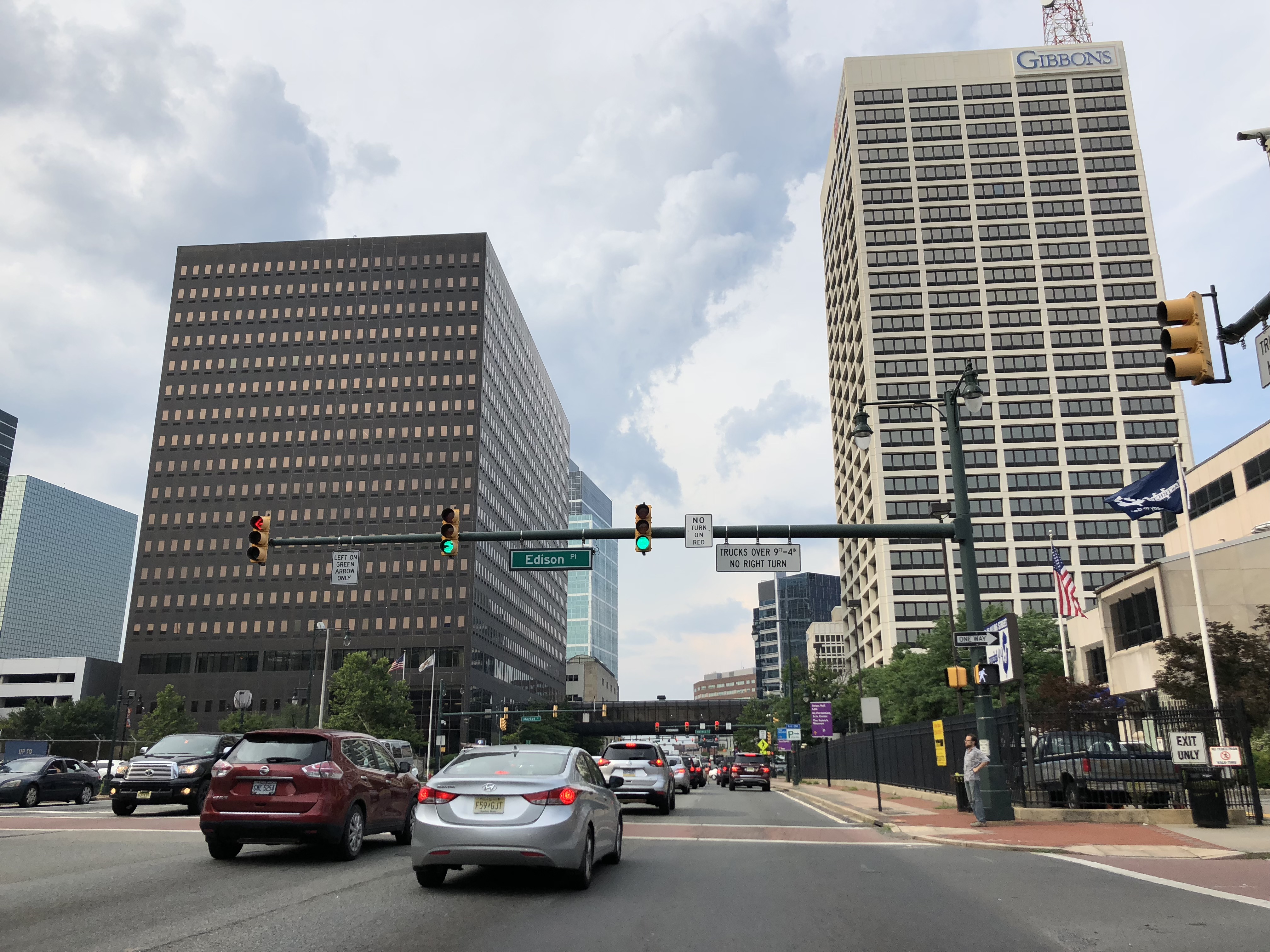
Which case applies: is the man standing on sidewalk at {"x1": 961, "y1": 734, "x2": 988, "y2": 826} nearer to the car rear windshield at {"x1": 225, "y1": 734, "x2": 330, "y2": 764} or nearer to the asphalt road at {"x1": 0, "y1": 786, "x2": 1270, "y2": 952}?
the asphalt road at {"x1": 0, "y1": 786, "x2": 1270, "y2": 952}

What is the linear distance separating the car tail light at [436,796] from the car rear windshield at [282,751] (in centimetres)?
282

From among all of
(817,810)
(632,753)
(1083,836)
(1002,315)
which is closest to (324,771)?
(1083,836)

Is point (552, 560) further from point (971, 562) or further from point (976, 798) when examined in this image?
point (976, 798)

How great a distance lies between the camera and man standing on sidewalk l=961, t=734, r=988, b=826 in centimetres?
1847

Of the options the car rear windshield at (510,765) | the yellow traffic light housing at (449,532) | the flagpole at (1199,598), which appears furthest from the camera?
the flagpole at (1199,598)

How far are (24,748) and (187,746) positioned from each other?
28.0 m

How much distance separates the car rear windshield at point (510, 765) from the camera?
9.95 m

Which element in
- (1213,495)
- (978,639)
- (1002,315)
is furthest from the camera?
(1002,315)

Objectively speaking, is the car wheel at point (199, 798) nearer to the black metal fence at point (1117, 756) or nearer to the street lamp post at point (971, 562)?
the street lamp post at point (971, 562)

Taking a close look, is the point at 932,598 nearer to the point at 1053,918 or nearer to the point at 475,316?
the point at 475,316

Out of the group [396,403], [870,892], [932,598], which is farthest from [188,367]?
[870,892]

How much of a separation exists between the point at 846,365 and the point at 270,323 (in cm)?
7207

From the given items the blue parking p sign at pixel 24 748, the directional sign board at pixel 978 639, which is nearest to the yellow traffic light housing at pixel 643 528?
the directional sign board at pixel 978 639

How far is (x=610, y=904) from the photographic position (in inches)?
349
